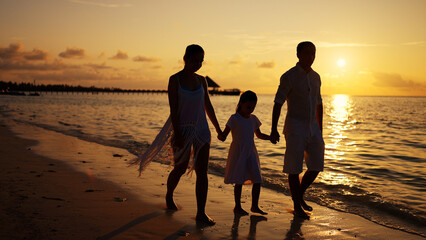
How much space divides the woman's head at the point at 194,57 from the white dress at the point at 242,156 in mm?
880

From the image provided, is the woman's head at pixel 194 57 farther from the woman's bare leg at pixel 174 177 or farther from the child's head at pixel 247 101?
the woman's bare leg at pixel 174 177

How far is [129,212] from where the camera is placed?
464 cm

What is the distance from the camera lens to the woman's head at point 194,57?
433 centimetres

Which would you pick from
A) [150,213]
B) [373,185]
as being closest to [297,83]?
[150,213]

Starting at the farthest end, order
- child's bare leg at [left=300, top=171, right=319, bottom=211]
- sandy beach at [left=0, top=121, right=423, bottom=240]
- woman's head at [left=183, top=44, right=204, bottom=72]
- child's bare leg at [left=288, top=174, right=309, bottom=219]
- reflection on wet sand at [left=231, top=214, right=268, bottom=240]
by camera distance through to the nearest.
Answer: child's bare leg at [left=300, top=171, right=319, bottom=211] → child's bare leg at [left=288, top=174, right=309, bottom=219] → woman's head at [left=183, top=44, right=204, bottom=72] → reflection on wet sand at [left=231, top=214, right=268, bottom=240] → sandy beach at [left=0, top=121, right=423, bottom=240]

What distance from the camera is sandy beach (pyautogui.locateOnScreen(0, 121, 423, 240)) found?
390cm

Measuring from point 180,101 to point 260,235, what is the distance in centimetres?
177

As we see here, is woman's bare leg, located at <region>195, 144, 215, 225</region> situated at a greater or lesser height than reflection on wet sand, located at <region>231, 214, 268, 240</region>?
greater

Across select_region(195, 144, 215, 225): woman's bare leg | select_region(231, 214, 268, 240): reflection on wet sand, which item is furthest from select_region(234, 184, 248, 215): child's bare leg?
select_region(195, 144, 215, 225): woman's bare leg

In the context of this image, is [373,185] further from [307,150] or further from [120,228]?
[120,228]

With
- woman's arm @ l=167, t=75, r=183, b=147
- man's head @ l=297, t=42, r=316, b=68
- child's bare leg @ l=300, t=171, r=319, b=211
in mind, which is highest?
man's head @ l=297, t=42, r=316, b=68

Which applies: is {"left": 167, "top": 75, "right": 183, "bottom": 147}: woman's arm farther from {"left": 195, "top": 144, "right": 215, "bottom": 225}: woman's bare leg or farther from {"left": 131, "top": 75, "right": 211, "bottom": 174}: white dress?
{"left": 195, "top": 144, "right": 215, "bottom": 225}: woman's bare leg

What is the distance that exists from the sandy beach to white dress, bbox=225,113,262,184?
0.51 meters

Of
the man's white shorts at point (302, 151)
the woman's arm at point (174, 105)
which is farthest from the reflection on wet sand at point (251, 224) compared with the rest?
the woman's arm at point (174, 105)
